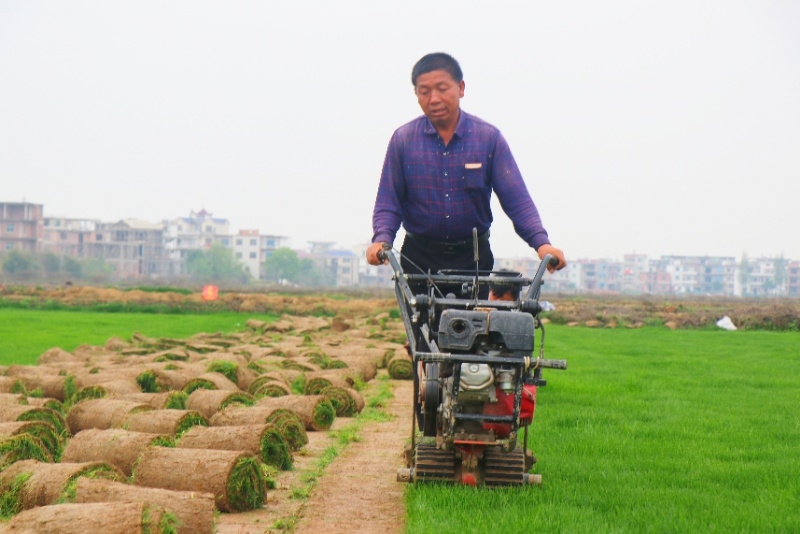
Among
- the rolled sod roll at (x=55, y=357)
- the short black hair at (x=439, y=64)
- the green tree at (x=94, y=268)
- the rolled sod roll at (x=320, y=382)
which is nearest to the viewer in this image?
the short black hair at (x=439, y=64)

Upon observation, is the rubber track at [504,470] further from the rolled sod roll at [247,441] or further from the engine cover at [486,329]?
the rolled sod roll at [247,441]

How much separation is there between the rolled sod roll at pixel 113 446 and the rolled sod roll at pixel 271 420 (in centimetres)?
111

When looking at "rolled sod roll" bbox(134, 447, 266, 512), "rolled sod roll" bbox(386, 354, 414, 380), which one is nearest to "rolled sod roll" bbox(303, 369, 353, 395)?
"rolled sod roll" bbox(386, 354, 414, 380)

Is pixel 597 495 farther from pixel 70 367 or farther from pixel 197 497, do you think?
pixel 70 367

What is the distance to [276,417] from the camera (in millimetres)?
9008

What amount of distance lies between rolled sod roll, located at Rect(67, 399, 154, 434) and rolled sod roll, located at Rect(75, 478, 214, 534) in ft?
10.0

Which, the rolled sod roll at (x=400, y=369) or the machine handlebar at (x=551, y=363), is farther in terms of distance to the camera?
the rolled sod roll at (x=400, y=369)

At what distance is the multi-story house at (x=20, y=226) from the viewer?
447 feet

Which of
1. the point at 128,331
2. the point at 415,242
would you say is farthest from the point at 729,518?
the point at 128,331

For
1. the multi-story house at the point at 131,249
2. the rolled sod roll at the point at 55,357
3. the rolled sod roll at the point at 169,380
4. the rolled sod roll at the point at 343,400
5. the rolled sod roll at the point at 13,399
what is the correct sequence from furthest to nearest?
the multi-story house at the point at 131,249, the rolled sod roll at the point at 55,357, the rolled sod roll at the point at 169,380, the rolled sod roll at the point at 343,400, the rolled sod roll at the point at 13,399

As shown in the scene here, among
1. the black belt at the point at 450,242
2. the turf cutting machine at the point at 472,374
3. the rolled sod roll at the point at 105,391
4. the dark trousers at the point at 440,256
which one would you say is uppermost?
the black belt at the point at 450,242

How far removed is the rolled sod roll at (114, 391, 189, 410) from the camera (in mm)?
10406

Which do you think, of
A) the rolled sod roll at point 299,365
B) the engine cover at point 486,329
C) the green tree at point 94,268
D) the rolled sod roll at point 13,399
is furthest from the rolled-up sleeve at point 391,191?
the green tree at point 94,268

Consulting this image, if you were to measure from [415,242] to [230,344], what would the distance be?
46.6 feet
